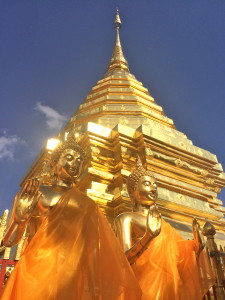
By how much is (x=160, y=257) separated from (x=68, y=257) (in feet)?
3.59

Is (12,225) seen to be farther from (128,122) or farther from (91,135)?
(128,122)

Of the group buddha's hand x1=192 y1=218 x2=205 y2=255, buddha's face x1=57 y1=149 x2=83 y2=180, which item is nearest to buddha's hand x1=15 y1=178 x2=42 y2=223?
buddha's face x1=57 y1=149 x2=83 y2=180

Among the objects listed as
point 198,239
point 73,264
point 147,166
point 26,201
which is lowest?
point 73,264

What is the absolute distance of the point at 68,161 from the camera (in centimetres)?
300

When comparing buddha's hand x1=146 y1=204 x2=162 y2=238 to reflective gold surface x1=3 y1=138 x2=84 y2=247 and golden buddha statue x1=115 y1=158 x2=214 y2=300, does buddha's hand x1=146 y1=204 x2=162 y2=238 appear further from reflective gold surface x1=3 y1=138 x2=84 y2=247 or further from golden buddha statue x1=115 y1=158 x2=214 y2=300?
reflective gold surface x1=3 y1=138 x2=84 y2=247

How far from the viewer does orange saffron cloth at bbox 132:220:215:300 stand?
2.55 meters

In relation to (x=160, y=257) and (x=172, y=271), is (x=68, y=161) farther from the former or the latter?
(x=172, y=271)

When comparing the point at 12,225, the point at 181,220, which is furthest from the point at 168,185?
the point at 12,225

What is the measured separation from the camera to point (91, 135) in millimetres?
4977

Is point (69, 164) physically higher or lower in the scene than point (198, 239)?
higher

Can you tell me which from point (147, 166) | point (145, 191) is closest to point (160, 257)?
point (145, 191)

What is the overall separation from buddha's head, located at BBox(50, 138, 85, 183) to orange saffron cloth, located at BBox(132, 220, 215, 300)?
1.04 metres

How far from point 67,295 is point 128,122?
472cm

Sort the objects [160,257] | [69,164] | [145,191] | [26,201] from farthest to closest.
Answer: [145,191] → [69,164] → [160,257] → [26,201]
